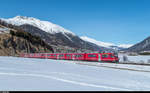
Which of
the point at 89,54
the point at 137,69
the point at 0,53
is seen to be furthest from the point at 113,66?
the point at 0,53

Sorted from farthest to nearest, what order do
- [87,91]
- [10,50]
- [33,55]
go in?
1. [10,50]
2. [33,55]
3. [87,91]

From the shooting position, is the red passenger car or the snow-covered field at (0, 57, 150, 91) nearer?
the snow-covered field at (0, 57, 150, 91)

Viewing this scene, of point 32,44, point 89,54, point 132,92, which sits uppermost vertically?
point 32,44

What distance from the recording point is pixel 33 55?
83562mm

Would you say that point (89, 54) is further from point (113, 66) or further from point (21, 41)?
point (21, 41)

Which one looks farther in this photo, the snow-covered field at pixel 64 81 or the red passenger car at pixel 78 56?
the red passenger car at pixel 78 56

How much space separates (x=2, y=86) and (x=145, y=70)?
20.1 m

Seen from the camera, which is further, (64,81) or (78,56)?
(78,56)

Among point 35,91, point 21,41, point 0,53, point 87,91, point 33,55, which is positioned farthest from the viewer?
point 21,41

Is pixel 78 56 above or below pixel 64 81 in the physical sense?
above

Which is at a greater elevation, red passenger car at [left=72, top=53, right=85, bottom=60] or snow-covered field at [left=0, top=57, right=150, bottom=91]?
red passenger car at [left=72, top=53, right=85, bottom=60]

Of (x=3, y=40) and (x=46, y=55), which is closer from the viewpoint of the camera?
(x=46, y=55)

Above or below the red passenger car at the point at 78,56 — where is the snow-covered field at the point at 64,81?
below

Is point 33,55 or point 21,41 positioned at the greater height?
point 21,41
